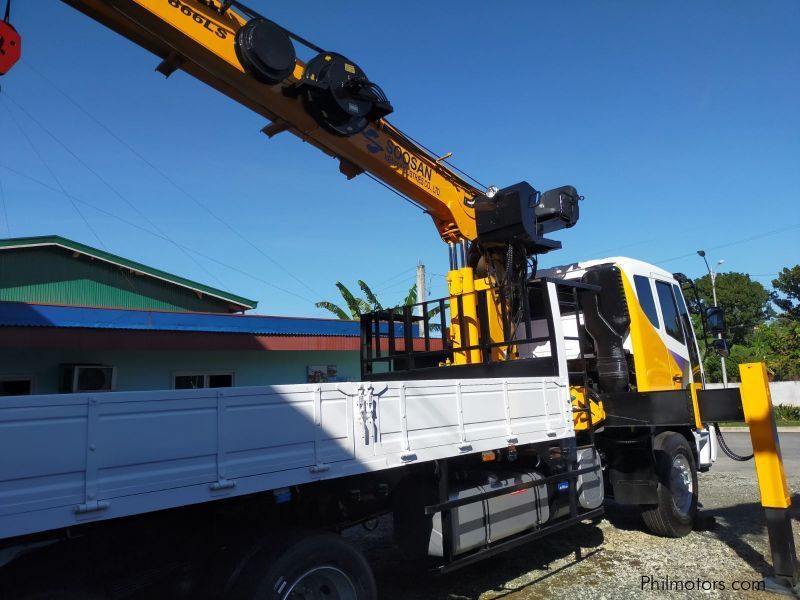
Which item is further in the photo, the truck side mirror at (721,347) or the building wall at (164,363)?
the building wall at (164,363)

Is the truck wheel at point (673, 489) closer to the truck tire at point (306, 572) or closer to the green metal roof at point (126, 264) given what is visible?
the truck tire at point (306, 572)

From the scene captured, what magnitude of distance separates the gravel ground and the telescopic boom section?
14.5 feet

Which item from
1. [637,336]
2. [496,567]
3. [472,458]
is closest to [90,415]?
[472,458]

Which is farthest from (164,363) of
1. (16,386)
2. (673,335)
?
(673,335)

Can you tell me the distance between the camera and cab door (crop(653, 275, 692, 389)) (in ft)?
24.8

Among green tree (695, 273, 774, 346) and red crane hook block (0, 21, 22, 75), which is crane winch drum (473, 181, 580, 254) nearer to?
red crane hook block (0, 21, 22, 75)

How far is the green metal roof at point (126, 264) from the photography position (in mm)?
15008

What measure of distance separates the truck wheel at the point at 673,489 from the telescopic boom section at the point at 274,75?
4446 mm

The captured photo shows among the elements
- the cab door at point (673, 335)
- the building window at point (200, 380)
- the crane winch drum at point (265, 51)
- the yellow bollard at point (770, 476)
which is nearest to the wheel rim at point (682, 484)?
the cab door at point (673, 335)

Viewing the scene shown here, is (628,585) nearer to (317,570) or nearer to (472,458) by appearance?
(472,458)

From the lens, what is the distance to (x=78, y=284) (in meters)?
16.0

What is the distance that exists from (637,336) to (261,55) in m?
5.29

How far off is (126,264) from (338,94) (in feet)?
41.5

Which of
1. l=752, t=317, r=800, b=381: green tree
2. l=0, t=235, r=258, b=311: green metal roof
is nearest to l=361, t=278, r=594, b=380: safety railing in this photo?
l=0, t=235, r=258, b=311: green metal roof
